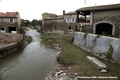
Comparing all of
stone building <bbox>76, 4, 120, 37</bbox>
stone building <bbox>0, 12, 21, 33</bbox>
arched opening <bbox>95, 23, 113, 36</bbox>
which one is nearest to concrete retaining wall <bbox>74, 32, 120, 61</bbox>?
stone building <bbox>76, 4, 120, 37</bbox>

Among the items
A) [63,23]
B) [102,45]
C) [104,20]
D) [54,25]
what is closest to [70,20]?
[63,23]

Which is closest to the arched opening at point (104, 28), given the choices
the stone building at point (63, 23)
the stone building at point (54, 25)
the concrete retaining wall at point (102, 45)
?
the concrete retaining wall at point (102, 45)

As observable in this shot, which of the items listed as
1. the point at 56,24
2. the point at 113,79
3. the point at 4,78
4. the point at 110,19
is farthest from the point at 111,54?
the point at 56,24

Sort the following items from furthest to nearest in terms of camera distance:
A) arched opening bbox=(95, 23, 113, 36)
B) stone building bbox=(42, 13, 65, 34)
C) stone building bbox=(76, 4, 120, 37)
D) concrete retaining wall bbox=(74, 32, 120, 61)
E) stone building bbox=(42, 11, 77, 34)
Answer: stone building bbox=(42, 13, 65, 34)
stone building bbox=(42, 11, 77, 34)
arched opening bbox=(95, 23, 113, 36)
stone building bbox=(76, 4, 120, 37)
concrete retaining wall bbox=(74, 32, 120, 61)

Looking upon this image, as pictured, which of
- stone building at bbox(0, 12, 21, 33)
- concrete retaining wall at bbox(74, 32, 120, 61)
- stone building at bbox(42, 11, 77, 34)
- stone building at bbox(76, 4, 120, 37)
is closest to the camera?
concrete retaining wall at bbox(74, 32, 120, 61)

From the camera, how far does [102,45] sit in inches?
311

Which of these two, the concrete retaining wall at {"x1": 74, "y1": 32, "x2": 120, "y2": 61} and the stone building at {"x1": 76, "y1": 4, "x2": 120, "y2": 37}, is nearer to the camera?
the concrete retaining wall at {"x1": 74, "y1": 32, "x2": 120, "y2": 61}

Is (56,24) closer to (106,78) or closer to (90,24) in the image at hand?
(90,24)

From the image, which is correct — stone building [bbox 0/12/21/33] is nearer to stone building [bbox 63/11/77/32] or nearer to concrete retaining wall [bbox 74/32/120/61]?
stone building [bbox 63/11/77/32]

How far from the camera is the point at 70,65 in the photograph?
7.32 m

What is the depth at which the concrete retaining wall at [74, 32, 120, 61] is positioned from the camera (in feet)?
21.5

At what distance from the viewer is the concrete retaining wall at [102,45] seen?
6.55 metres

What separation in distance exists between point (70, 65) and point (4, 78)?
15.5ft

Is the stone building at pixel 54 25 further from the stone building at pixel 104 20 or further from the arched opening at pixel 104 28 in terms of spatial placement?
the arched opening at pixel 104 28
